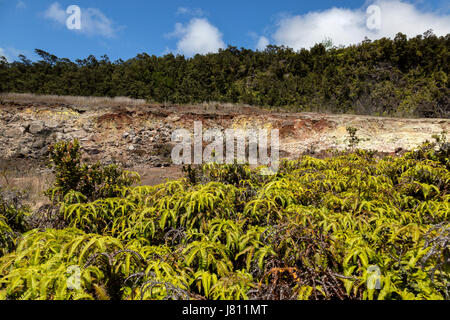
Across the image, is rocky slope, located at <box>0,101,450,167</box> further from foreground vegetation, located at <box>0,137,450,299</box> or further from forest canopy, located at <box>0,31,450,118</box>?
foreground vegetation, located at <box>0,137,450,299</box>

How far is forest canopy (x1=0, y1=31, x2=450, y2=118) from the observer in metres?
15.3

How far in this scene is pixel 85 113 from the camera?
1330 centimetres

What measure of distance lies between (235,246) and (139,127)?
503 inches

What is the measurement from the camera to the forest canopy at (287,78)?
15297 mm

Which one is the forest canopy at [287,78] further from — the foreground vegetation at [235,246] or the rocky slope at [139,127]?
the foreground vegetation at [235,246]

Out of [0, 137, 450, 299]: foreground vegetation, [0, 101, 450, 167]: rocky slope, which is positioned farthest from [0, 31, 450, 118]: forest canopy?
[0, 137, 450, 299]: foreground vegetation

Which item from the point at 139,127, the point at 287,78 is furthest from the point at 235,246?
the point at 287,78

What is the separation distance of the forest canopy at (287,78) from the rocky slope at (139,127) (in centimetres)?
321

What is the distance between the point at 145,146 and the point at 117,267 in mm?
12301

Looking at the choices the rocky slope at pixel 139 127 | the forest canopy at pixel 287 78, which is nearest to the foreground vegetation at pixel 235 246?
the rocky slope at pixel 139 127

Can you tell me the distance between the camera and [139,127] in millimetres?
13164

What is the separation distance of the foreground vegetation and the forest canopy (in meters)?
14.0

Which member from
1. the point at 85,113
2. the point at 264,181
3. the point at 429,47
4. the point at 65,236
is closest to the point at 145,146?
the point at 85,113
